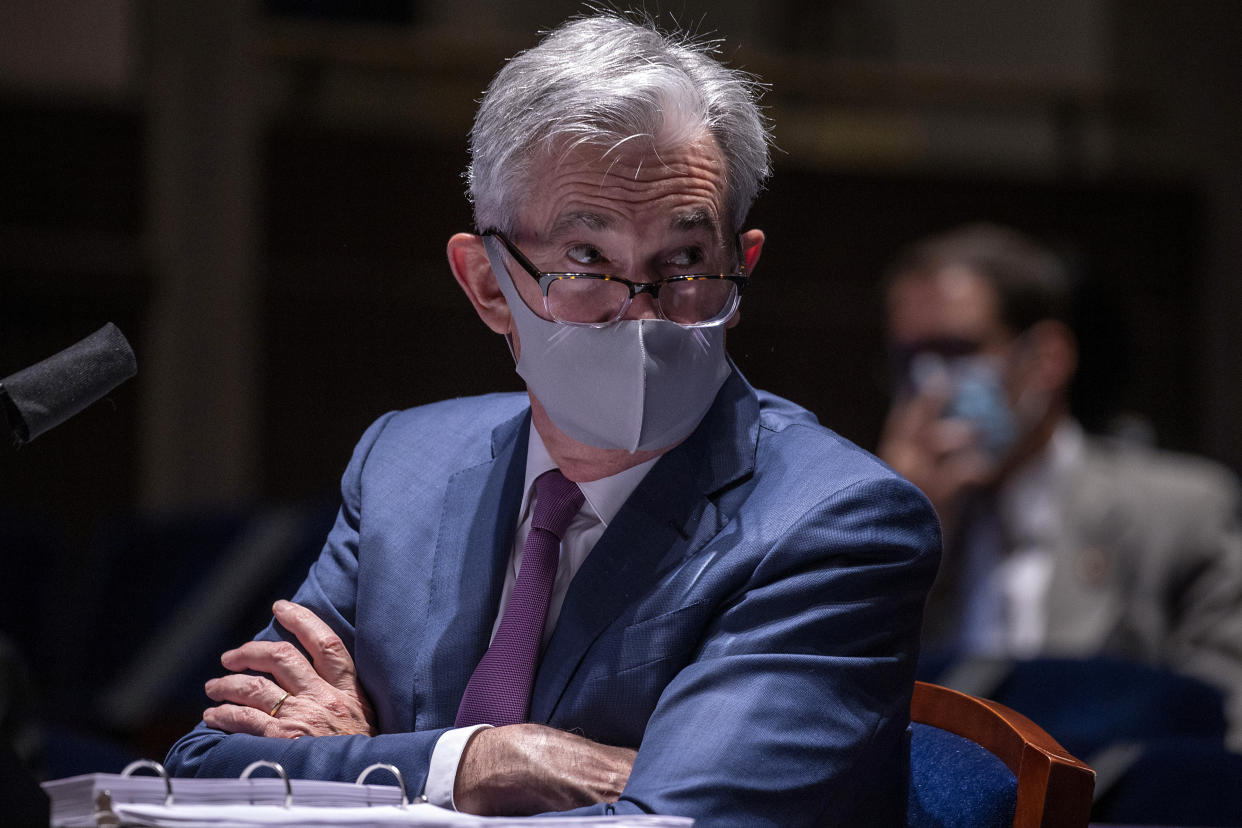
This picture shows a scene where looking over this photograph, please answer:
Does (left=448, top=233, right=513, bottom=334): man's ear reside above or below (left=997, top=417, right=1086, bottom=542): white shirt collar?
above

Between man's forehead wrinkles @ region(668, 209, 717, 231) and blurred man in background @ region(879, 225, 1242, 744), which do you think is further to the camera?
blurred man in background @ region(879, 225, 1242, 744)

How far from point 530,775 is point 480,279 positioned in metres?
0.62

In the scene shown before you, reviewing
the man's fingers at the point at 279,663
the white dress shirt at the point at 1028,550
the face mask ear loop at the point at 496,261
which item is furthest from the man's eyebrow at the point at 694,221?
the white dress shirt at the point at 1028,550

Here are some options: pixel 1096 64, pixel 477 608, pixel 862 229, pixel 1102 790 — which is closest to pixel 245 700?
pixel 477 608

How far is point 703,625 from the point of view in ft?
5.03

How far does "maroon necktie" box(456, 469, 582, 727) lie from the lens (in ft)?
5.15

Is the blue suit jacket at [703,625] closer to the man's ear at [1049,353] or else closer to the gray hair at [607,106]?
the gray hair at [607,106]

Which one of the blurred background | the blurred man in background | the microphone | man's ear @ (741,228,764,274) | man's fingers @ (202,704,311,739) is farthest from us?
the blurred background

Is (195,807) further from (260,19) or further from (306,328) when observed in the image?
(260,19)

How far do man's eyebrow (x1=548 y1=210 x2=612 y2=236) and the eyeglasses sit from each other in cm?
5

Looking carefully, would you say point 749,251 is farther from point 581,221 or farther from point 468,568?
point 468,568

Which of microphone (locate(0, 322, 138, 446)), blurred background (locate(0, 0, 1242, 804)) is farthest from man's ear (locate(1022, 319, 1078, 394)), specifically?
microphone (locate(0, 322, 138, 446))

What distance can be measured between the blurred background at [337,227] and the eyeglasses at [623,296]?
Result: 184 centimetres

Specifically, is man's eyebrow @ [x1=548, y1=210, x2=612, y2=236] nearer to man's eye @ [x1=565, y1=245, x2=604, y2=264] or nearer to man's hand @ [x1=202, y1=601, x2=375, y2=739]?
man's eye @ [x1=565, y1=245, x2=604, y2=264]
